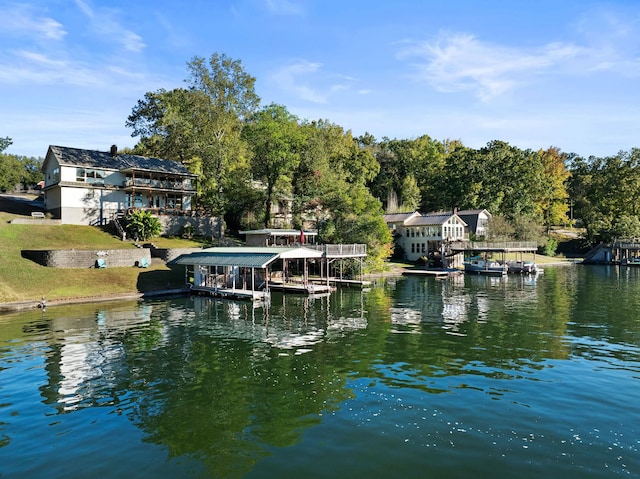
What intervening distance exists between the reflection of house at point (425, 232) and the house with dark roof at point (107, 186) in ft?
125

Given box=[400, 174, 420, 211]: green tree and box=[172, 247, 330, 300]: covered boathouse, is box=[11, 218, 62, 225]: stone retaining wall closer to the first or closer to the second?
box=[172, 247, 330, 300]: covered boathouse

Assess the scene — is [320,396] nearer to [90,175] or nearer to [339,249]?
[339,249]

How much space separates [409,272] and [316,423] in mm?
53573

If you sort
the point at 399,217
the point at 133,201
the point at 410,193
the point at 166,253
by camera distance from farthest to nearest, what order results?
the point at 410,193 → the point at 399,217 → the point at 133,201 → the point at 166,253

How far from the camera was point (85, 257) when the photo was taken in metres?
45.3

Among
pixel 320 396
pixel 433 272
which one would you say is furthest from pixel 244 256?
pixel 433 272

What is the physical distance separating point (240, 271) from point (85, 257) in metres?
15.6

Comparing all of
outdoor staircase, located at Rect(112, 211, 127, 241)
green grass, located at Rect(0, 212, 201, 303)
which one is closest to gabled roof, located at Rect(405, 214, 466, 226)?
green grass, located at Rect(0, 212, 201, 303)

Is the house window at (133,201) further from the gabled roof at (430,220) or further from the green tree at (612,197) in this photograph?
the green tree at (612,197)

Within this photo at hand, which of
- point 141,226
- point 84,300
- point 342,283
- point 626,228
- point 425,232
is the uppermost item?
point 141,226

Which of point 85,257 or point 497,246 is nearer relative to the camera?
point 85,257

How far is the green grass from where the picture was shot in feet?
129

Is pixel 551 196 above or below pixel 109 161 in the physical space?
below

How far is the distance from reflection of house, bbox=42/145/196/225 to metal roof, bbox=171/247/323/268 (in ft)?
62.5
